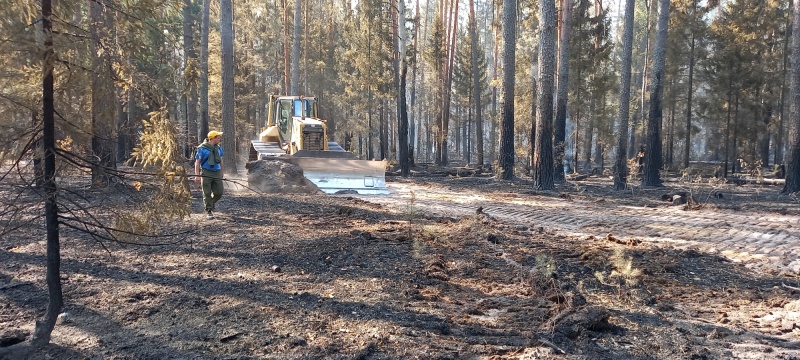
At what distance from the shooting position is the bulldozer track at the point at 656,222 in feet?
26.3

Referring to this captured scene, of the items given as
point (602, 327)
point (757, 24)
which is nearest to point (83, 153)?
point (602, 327)

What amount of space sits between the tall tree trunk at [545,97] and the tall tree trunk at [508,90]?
1563 mm

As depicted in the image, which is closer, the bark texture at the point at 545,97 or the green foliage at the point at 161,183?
the green foliage at the point at 161,183

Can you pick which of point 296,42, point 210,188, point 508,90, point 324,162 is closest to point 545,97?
point 508,90

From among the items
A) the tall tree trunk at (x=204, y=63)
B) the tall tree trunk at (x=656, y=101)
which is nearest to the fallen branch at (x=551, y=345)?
the tall tree trunk at (x=656, y=101)

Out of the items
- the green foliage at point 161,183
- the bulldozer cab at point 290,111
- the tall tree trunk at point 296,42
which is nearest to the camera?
the green foliage at point 161,183

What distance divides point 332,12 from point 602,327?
4326 centimetres

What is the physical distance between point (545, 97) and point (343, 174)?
6270 millimetres

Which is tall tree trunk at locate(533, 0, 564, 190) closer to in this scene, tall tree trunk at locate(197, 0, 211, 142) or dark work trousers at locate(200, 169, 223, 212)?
dark work trousers at locate(200, 169, 223, 212)

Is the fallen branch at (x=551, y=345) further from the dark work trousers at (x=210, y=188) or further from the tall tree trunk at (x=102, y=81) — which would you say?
the dark work trousers at (x=210, y=188)

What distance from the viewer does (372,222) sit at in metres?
9.96

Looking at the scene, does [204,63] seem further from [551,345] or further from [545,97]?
[551,345]

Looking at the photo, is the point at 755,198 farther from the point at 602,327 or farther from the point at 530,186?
the point at 602,327

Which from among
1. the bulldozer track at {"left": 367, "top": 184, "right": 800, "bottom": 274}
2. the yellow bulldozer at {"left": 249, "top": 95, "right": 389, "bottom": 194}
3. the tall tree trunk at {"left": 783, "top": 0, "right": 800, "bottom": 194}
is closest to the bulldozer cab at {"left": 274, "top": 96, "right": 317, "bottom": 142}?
the yellow bulldozer at {"left": 249, "top": 95, "right": 389, "bottom": 194}
